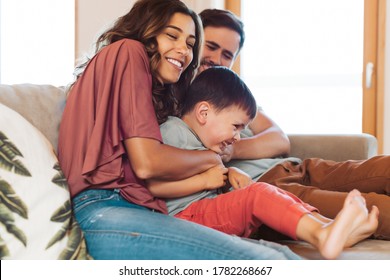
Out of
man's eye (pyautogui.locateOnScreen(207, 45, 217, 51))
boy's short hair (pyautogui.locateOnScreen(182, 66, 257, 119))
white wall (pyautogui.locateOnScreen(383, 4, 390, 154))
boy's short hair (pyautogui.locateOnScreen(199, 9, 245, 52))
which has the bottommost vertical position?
white wall (pyautogui.locateOnScreen(383, 4, 390, 154))

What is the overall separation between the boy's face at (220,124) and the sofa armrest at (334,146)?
76 centimetres

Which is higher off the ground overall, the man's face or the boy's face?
the man's face

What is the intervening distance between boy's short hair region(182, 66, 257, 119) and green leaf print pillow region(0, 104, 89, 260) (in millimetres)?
550

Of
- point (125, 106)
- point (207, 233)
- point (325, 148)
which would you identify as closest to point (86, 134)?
point (125, 106)

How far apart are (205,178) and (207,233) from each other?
35 cm

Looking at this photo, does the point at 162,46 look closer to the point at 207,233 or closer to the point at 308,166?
the point at 207,233

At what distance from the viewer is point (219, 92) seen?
1651mm

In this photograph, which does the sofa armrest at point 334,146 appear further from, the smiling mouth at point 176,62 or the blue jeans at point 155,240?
the blue jeans at point 155,240

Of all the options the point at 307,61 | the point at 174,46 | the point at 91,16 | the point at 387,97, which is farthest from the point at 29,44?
the point at 174,46

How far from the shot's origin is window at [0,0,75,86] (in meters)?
3.99

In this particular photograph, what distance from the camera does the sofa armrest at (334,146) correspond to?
2.26 meters

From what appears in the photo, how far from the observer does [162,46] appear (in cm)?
156

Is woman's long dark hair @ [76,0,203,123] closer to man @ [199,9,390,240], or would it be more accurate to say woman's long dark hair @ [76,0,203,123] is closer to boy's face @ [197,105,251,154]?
boy's face @ [197,105,251,154]

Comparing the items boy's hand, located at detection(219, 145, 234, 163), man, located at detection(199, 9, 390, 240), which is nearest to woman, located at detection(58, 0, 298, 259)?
boy's hand, located at detection(219, 145, 234, 163)
